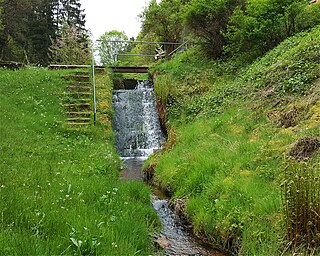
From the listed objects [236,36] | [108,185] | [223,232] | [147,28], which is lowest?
[223,232]

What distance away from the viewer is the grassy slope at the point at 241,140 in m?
5.12

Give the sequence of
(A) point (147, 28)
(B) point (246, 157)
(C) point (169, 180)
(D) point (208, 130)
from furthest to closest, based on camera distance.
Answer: (A) point (147, 28), (D) point (208, 130), (C) point (169, 180), (B) point (246, 157)

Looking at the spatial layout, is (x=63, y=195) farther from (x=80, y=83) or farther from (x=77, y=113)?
(x=80, y=83)

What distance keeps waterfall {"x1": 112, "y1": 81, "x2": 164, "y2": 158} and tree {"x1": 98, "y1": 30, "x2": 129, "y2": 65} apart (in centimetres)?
1012

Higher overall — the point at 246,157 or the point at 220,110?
the point at 220,110

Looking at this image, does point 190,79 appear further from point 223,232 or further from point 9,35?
point 9,35

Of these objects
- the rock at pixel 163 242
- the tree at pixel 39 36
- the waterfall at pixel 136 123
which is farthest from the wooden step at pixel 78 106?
the tree at pixel 39 36

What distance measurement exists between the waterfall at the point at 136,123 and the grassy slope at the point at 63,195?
2.08 metres

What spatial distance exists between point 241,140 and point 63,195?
4.71m

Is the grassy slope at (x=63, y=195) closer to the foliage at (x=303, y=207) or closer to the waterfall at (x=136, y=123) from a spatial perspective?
the foliage at (x=303, y=207)

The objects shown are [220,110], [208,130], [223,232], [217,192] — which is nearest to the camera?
[223,232]

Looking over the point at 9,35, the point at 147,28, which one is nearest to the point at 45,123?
the point at 147,28

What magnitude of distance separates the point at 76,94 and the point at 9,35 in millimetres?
20138

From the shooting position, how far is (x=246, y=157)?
23.4 feet
